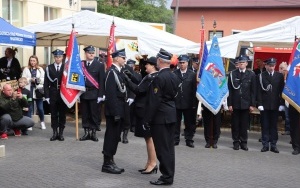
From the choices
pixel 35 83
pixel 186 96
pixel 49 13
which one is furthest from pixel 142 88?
pixel 49 13

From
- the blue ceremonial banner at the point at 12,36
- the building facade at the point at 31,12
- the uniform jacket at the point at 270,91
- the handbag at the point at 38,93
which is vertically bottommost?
the handbag at the point at 38,93

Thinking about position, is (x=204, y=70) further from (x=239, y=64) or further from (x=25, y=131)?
(x=25, y=131)

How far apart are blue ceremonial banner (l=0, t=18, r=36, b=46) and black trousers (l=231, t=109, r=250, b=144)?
17.5 ft

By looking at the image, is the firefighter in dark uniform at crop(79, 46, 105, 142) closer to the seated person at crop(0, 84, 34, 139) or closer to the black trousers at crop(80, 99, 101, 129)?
the black trousers at crop(80, 99, 101, 129)

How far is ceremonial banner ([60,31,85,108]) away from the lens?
38.9 feet

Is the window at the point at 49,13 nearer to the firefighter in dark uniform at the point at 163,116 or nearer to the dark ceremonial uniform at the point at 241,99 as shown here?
the dark ceremonial uniform at the point at 241,99

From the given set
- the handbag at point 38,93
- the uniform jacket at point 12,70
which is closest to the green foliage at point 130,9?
the uniform jacket at point 12,70

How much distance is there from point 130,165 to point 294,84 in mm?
4095

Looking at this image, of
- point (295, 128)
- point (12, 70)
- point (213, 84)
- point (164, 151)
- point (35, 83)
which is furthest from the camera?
point (12, 70)

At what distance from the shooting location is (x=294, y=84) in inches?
A: 448

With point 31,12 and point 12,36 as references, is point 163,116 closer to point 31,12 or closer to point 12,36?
point 12,36

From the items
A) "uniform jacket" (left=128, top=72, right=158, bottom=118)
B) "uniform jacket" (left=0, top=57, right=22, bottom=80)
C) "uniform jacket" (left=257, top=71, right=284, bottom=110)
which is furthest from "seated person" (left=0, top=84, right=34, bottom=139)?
"uniform jacket" (left=257, top=71, right=284, bottom=110)

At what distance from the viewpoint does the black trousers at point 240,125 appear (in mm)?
11672

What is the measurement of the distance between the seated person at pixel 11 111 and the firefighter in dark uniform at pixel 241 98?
185 inches
